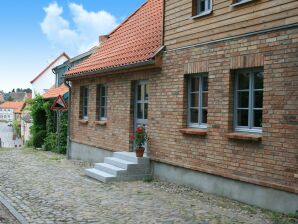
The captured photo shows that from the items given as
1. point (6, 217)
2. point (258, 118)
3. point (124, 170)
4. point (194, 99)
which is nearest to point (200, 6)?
point (194, 99)

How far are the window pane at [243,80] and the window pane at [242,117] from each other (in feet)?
1.72

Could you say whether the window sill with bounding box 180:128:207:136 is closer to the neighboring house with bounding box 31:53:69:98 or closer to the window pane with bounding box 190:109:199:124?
the window pane with bounding box 190:109:199:124

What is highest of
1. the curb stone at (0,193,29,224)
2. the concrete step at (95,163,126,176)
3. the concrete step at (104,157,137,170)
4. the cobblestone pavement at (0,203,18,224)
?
the concrete step at (104,157,137,170)

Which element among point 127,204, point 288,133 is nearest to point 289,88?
point 288,133

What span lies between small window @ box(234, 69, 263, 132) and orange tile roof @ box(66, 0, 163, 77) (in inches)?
127

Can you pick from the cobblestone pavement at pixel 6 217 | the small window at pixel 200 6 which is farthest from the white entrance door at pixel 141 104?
the cobblestone pavement at pixel 6 217

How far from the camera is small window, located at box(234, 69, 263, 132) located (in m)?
9.09

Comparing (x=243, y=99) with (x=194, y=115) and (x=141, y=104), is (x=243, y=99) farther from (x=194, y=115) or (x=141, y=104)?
(x=141, y=104)

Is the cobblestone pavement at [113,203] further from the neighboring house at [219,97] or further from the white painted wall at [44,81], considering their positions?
the white painted wall at [44,81]

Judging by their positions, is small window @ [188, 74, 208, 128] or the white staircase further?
the white staircase

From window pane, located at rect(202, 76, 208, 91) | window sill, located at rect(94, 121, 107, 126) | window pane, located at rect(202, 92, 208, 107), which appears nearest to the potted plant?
window pane, located at rect(202, 92, 208, 107)

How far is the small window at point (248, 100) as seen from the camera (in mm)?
9093

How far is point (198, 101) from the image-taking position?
1095cm

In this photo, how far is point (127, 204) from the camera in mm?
9156
